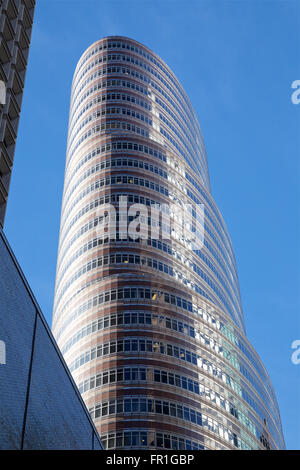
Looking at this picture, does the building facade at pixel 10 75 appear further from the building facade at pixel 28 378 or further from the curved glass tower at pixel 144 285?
the curved glass tower at pixel 144 285

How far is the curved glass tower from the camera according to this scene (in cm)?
9944

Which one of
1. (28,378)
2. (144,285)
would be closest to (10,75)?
(28,378)

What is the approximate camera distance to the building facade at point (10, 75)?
46.7m

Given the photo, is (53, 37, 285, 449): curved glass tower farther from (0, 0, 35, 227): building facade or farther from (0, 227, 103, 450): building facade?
(0, 227, 103, 450): building facade

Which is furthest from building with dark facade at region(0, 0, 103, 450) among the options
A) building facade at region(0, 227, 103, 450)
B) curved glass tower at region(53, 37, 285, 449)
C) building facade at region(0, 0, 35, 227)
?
curved glass tower at region(53, 37, 285, 449)

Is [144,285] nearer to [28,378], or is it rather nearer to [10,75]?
[10,75]

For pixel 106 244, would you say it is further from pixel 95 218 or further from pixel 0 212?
pixel 0 212

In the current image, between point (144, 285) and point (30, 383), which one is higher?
point (144, 285)

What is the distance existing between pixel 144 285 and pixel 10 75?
219ft

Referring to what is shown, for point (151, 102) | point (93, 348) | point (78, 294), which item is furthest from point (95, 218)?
point (151, 102)

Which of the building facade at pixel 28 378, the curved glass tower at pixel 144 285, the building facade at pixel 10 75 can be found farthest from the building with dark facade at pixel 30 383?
the curved glass tower at pixel 144 285

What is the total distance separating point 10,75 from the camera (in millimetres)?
49469

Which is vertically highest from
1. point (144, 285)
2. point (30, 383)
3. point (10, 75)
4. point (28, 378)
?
point (144, 285)

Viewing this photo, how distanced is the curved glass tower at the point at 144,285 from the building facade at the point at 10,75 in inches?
2311
